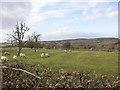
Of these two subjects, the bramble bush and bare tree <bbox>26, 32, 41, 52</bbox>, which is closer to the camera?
the bramble bush

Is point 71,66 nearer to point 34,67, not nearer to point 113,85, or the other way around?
point 34,67

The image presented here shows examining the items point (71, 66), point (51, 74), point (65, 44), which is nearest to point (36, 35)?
point (65, 44)

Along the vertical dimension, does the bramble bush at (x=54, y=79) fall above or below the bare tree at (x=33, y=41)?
below

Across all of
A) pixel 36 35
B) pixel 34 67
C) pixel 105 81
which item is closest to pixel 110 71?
pixel 105 81

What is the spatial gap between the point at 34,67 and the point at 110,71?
6.23 metres

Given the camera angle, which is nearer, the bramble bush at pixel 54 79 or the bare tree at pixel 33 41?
the bramble bush at pixel 54 79

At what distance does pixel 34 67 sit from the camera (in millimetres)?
22469

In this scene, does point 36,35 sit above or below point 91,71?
above

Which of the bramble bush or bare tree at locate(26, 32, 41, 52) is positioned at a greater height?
bare tree at locate(26, 32, 41, 52)

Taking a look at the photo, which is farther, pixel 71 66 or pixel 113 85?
pixel 71 66

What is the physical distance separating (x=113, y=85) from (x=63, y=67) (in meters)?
5.26

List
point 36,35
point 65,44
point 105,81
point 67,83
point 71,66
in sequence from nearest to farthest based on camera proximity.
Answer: point 67,83
point 105,81
point 71,66
point 36,35
point 65,44

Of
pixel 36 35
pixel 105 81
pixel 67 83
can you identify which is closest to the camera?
pixel 67 83

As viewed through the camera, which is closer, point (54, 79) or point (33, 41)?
point (54, 79)
